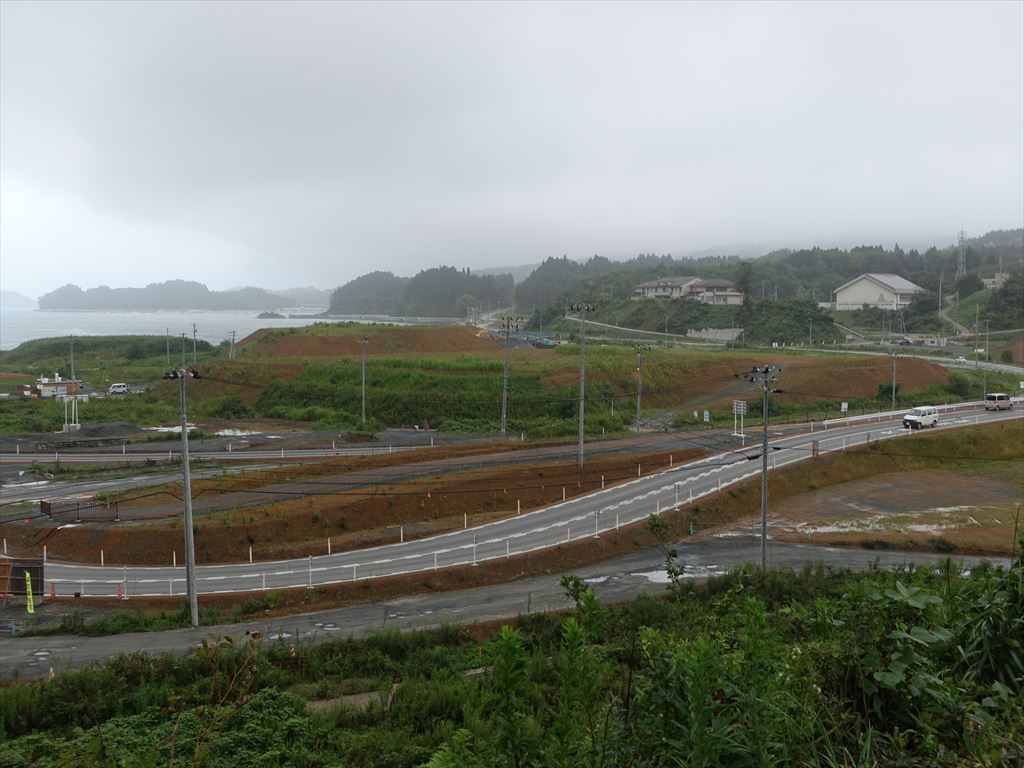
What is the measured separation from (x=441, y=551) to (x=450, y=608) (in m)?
5.26

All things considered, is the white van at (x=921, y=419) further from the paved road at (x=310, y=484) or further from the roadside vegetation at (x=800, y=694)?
the roadside vegetation at (x=800, y=694)

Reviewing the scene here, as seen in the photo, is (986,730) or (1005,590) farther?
(1005,590)

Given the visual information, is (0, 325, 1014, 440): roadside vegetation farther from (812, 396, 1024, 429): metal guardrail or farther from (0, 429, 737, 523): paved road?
(0, 429, 737, 523): paved road

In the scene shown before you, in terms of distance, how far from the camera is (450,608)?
22.4 meters

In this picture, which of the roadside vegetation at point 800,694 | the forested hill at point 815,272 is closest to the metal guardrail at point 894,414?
the roadside vegetation at point 800,694

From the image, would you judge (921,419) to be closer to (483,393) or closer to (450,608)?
(483,393)

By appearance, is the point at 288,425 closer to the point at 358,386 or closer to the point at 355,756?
the point at 358,386

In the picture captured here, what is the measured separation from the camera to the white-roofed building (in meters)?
118

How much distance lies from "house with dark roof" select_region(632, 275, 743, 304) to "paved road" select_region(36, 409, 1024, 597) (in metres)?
79.9

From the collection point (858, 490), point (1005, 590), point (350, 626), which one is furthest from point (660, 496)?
point (1005, 590)

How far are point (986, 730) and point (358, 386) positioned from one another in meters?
58.5

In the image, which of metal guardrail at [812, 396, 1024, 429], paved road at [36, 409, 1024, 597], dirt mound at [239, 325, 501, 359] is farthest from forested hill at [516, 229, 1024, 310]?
paved road at [36, 409, 1024, 597]

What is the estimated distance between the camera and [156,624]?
21406 mm

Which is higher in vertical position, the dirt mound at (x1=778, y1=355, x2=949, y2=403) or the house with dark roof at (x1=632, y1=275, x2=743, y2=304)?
the house with dark roof at (x1=632, y1=275, x2=743, y2=304)
